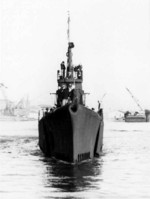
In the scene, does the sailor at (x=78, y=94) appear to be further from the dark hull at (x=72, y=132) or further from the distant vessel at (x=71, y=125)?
the dark hull at (x=72, y=132)

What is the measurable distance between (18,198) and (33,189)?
280 cm

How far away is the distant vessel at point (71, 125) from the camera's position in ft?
121

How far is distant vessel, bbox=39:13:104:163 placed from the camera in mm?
37031

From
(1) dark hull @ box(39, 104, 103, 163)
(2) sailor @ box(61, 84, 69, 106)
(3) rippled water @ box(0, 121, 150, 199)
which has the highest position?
(2) sailor @ box(61, 84, 69, 106)

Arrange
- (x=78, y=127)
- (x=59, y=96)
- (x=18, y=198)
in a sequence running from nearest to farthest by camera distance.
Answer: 1. (x=18, y=198)
2. (x=78, y=127)
3. (x=59, y=96)

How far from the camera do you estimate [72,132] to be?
36.9 metres

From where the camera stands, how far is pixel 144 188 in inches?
1134

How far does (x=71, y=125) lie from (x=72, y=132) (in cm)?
52

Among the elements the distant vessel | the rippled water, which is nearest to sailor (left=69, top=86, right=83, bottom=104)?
the distant vessel

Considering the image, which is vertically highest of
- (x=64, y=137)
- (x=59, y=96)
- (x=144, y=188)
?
(x=59, y=96)

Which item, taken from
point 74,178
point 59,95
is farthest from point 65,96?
point 74,178

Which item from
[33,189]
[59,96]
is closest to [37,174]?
[33,189]

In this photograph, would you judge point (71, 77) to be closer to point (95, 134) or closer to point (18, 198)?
point (95, 134)

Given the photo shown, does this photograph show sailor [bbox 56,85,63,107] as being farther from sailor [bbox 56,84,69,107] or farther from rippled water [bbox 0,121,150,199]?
rippled water [bbox 0,121,150,199]
